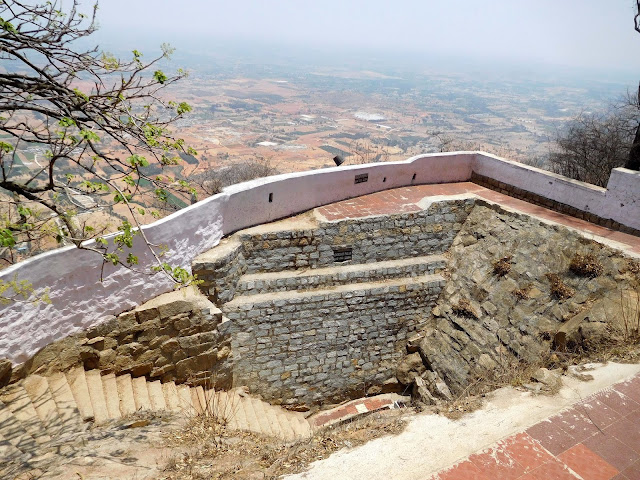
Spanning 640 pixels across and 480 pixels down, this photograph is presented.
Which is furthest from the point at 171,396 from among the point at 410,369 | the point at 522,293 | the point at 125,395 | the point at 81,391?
the point at 522,293

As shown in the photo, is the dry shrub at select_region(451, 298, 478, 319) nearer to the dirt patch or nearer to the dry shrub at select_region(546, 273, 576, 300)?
the dry shrub at select_region(546, 273, 576, 300)

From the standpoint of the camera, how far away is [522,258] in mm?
8516

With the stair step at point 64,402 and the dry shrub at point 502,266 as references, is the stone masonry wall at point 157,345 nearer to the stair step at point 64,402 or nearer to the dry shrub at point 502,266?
the stair step at point 64,402

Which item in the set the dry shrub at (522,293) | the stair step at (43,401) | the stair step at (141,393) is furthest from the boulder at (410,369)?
the stair step at (43,401)

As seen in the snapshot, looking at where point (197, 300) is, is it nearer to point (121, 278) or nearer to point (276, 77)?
point (121, 278)

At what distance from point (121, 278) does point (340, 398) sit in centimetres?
526

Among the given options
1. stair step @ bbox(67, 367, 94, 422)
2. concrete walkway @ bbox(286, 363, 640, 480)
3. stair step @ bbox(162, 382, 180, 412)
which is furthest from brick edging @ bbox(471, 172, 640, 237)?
stair step @ bbox(67, 367, 94, 422)

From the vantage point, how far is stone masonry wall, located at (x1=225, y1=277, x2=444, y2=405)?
795 cm

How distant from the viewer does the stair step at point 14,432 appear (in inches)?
175

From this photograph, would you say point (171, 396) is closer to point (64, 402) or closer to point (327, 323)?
point (64, 402)

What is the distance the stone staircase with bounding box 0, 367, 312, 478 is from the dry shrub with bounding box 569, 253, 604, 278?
19.2 feet

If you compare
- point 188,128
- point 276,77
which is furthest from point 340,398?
point 276,77

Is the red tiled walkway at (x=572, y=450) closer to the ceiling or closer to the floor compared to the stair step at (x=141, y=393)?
closer to the ceiling

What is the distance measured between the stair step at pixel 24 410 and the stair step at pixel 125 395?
1025mm
